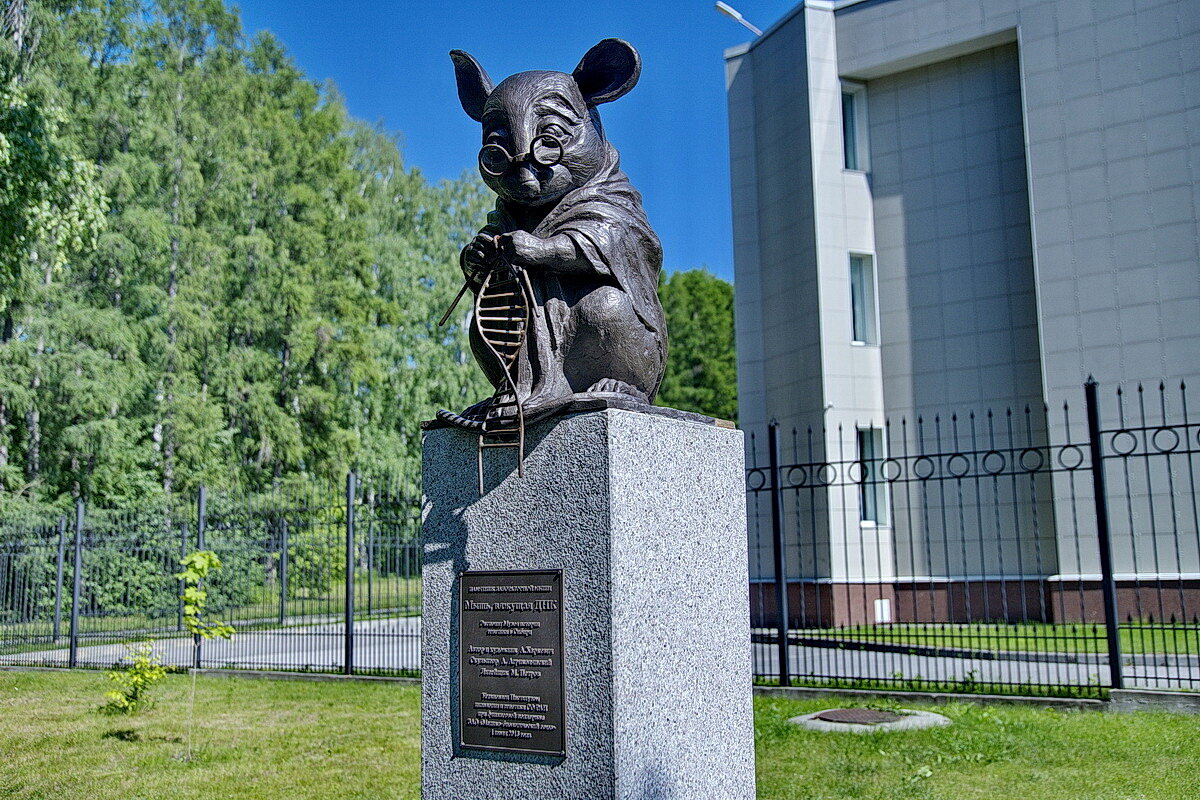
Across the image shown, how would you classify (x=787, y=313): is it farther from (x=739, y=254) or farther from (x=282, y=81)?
(x=282, y=81)

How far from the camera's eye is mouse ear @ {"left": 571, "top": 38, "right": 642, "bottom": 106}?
5.03 m

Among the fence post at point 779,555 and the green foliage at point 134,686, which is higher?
the fence post at point 779,555

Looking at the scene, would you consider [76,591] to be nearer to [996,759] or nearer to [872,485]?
[996,759]

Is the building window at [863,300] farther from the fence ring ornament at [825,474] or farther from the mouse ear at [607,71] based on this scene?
the mouse ear at [607,71]

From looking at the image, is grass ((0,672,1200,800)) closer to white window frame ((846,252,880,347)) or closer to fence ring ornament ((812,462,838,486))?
fence ring ornament ((812,462,838,486))

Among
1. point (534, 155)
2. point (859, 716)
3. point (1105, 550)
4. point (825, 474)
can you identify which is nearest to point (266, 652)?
point (825, 474)

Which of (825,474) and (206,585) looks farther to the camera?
(206,585)

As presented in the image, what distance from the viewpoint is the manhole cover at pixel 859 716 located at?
29.3 ft

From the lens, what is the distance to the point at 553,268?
4.70 metres

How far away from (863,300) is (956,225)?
2295 mm

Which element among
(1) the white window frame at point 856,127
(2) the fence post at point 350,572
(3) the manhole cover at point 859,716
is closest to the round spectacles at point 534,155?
(3) the manhole cover at point 859,716

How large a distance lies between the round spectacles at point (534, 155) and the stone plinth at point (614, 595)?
1.19m

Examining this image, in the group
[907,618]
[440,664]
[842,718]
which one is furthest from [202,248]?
[440,664]

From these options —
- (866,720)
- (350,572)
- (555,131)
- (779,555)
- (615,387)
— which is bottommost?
(866,720)
